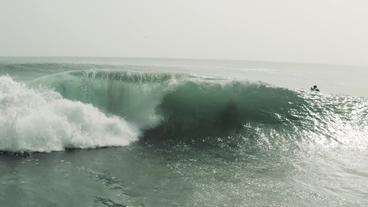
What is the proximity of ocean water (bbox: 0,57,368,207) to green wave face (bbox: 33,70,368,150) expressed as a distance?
0.05m

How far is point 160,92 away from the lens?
18.1m

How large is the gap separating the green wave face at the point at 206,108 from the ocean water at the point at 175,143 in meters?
0.05

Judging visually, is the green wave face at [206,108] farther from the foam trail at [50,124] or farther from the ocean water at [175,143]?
the foam trail at [50,124]

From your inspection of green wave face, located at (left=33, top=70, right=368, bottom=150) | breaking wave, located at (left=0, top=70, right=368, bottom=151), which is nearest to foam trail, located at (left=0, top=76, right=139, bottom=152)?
breaking wave, located at (left=0, top=70, right=368, bottom=151)

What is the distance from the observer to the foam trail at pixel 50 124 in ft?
41.8

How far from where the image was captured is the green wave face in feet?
52.1

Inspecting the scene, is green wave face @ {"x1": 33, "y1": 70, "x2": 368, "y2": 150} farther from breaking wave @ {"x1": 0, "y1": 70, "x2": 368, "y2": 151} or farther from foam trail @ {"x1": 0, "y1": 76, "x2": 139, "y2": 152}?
foam trail @ {"x1": 0, "y1": 76, "x2": 139, "y2": 152}

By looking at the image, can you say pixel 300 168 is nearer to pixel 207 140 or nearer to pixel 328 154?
pixel 328 154

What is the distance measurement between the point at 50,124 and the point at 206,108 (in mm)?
7087

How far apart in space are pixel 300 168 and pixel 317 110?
800cm

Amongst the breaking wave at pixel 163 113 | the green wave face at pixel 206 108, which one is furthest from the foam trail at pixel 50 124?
the green wave face at pixel 206 108

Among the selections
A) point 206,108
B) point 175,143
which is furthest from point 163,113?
point 175,143

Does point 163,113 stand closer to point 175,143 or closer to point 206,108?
point 206,108

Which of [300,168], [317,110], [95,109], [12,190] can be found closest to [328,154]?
[300,168]
